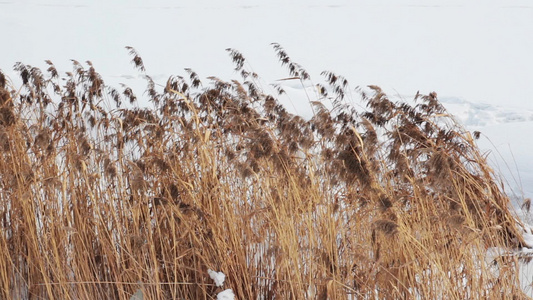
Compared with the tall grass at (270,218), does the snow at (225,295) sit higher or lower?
lower

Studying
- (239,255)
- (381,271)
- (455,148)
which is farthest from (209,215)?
(455,148)

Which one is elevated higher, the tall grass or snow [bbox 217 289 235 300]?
the tall grass

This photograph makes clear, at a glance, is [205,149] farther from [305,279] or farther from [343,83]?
[343,83]

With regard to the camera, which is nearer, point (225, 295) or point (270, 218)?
point (225, 295)

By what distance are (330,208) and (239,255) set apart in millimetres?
404

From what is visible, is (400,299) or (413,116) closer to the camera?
(400,299)

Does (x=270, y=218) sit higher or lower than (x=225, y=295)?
higher

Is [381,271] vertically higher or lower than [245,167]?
lower

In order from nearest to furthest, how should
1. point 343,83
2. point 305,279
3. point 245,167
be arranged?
point 245,167, point 305,279, point 343,83

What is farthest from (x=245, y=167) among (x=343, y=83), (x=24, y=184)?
(x=343, y=83)

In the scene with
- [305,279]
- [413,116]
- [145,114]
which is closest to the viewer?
[305,279]

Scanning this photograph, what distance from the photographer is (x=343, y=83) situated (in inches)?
115

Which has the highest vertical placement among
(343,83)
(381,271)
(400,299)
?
(343,83)

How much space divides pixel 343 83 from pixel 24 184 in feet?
5.63
